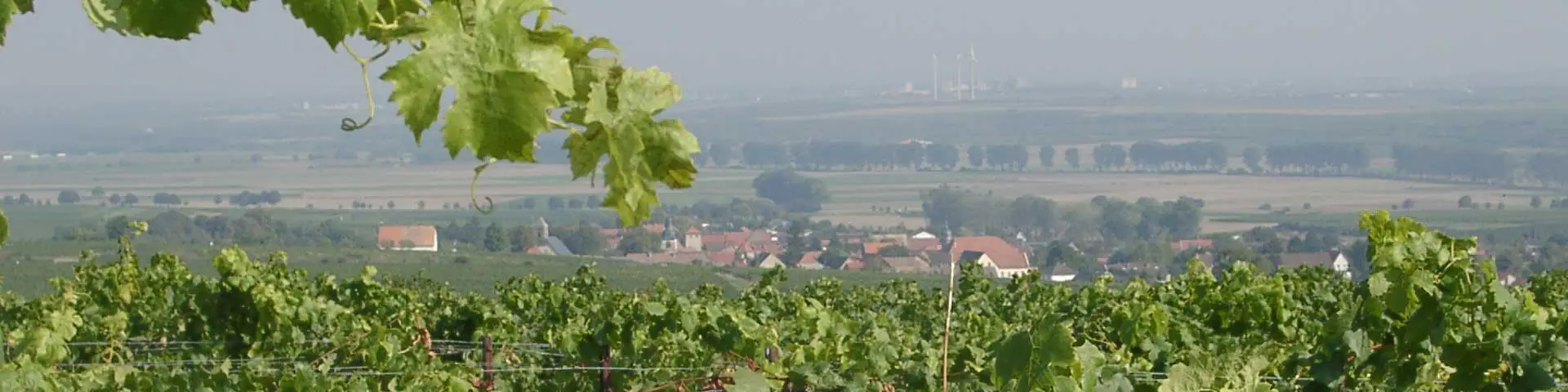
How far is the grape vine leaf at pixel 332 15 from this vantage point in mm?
1103

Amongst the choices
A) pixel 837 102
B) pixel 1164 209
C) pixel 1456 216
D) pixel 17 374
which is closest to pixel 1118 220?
pixel 1164 209

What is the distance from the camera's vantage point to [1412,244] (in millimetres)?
3580

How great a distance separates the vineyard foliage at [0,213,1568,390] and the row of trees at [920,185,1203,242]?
7003 cm

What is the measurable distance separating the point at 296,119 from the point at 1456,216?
114 meters

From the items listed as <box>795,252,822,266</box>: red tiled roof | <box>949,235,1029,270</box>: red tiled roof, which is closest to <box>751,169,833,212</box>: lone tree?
<box>795,252,822,266</box>: red tiled roof

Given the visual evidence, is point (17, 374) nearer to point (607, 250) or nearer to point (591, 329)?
point (591, 329)

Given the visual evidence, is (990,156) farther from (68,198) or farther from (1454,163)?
(68,198)

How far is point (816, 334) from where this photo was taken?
18.2 ft

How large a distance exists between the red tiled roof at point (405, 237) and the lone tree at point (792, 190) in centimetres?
4613

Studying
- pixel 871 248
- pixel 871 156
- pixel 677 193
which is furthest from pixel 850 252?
pixel 871 156

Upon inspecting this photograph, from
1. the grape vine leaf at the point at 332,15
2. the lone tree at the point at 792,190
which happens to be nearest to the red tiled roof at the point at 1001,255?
the grape vine leaf at the point at 332,15

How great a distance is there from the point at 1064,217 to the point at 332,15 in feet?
293

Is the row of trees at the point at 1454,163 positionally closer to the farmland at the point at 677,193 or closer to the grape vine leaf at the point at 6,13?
the farmland at the point at 677,193

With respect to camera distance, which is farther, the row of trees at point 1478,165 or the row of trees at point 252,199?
the row of trees at point 1478,165
